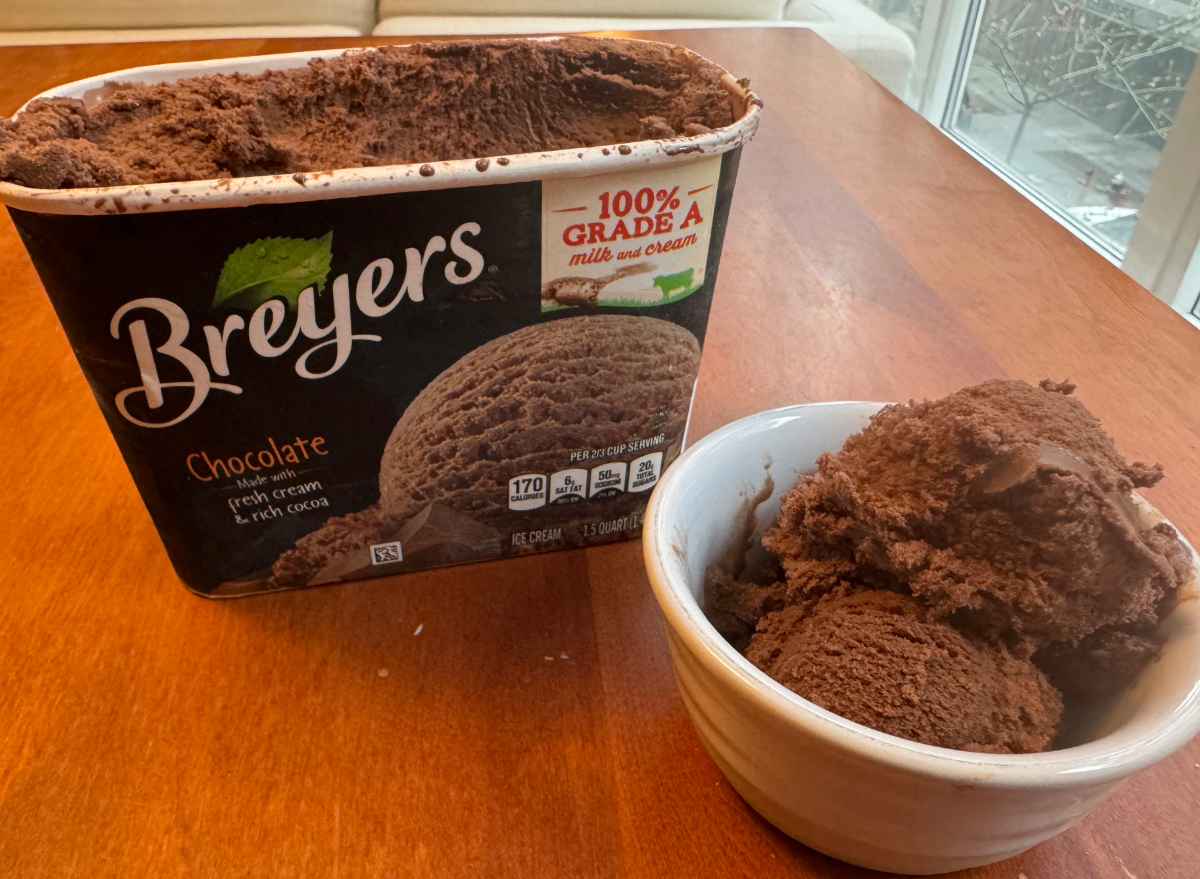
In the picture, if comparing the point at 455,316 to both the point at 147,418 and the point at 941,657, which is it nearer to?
the point at 147,418

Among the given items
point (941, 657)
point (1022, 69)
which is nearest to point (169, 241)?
point (941, 657)

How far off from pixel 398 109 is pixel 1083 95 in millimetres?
1707

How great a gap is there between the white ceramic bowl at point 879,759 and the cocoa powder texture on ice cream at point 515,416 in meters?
0.08

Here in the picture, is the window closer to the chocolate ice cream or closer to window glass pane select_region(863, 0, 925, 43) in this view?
window glass pane select_region(863, 0, 925, 43)

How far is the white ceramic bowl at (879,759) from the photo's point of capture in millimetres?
296

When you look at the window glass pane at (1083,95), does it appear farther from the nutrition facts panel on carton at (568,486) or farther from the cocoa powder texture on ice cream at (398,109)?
the nutrition facts panel on carton at (568,486)

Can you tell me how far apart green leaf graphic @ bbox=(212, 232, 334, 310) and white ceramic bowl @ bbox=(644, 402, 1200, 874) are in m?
0.19

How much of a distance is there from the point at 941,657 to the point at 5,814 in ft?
1.39

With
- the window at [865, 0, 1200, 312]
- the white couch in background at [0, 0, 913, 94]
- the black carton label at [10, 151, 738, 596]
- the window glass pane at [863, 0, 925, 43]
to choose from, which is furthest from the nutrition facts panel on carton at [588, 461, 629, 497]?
the window glass pane at [863, 0, 925, 43]

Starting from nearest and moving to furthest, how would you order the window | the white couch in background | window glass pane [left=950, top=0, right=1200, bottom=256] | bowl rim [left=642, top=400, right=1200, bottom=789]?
1. bowl rim [left=642, top=400, right=1200, bottom=789]
2. the window
3. window glass pane [left=950, top=0, right=1200, bottom=256]
4. the white couch in background

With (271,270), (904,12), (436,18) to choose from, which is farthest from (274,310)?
(904,12)

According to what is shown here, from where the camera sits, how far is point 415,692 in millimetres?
453

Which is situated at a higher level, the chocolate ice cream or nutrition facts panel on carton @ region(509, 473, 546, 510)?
the chocolate ice cream

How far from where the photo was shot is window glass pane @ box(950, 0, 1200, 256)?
1468 millimetres
